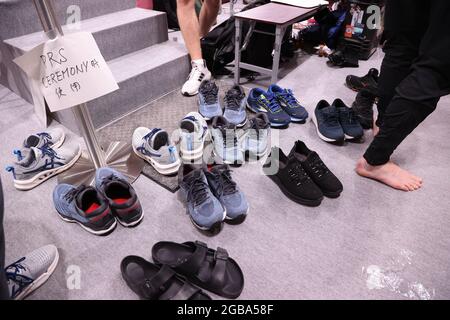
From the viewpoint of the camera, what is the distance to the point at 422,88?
96 centimetres

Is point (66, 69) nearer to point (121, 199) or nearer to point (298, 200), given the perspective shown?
point (121, 199)

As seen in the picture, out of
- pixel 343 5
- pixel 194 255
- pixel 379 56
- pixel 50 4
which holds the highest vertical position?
pixel 50 4

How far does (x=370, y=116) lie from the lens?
1.63m

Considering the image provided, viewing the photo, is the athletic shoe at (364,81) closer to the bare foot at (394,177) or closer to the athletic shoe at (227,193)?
the bare foot at (394,177)

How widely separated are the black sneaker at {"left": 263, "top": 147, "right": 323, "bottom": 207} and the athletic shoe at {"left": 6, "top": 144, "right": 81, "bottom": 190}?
0.97 m

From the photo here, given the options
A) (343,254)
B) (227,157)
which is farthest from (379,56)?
(343,254)

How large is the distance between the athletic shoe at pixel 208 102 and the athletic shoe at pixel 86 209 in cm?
78

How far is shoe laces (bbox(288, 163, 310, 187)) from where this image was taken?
118 centimetres

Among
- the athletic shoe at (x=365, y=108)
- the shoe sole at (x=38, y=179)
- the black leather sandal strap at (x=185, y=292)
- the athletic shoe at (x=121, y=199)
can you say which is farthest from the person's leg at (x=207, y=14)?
the black leather sandal strap at (x=185, y=292)

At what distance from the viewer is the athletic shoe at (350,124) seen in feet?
4.89

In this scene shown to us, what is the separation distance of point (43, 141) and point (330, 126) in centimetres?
141

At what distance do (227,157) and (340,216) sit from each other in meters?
0.54

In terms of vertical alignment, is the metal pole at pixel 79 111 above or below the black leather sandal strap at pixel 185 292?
above

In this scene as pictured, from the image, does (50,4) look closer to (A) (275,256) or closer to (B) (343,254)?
(A) (275,256)
